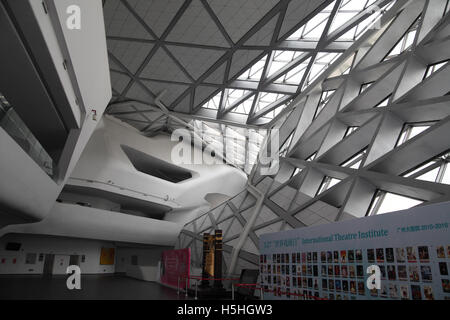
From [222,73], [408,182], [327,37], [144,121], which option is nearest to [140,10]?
[222,73]

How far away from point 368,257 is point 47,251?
31.5 m

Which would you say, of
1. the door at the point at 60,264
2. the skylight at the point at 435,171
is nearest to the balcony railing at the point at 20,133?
the skylight at the point at 435,171

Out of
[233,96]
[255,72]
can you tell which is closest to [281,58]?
[255,72]

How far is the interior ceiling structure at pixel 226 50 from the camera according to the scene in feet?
54.5

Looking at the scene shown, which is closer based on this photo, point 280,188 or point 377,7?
point 377,7

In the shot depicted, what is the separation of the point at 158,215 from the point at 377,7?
34.2 metres

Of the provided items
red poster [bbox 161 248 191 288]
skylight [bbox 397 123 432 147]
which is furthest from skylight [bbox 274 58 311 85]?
red poster [bbox 161 248 191 288]

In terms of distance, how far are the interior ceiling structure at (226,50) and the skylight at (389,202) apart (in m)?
9.83

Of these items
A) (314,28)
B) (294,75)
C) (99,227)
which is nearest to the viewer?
(314,28)

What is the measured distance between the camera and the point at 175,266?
2081cm

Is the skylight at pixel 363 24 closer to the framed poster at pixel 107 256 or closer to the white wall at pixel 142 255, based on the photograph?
the white wall at pixel 142 255

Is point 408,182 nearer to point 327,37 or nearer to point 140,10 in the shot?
point 327,37

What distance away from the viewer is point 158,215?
41406mm

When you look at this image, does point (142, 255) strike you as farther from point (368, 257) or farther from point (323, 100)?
point (368, 257)
